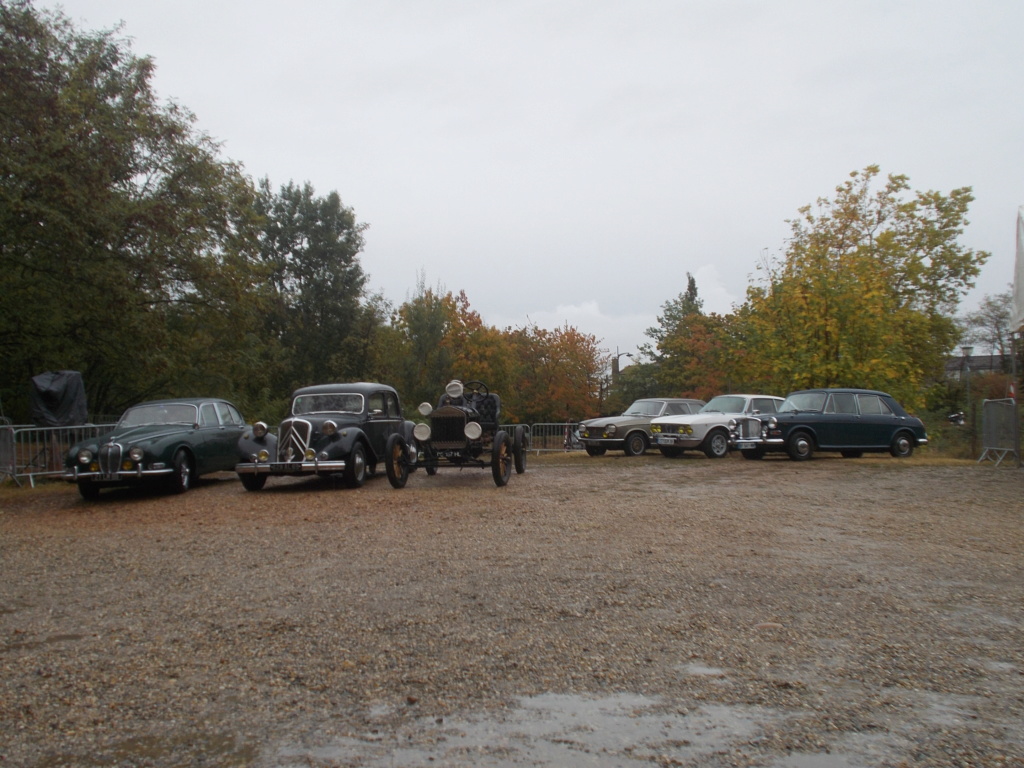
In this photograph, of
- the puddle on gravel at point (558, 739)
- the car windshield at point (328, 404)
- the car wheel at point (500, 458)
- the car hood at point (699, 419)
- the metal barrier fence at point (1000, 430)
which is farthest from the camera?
the car hood at point (699, 419)

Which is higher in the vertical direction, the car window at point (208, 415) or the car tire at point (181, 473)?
the car window at point (208, 415)

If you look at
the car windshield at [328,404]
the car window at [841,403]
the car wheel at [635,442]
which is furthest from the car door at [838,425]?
the car windshield at [328,404]

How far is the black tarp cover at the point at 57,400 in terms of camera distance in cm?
1583

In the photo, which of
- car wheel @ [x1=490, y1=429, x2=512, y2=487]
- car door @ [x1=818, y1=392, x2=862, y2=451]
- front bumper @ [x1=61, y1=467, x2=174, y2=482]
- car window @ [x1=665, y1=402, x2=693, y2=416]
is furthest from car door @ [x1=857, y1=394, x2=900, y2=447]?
front bumper @ [x1=61, y1=467, x2=174, y2=482]

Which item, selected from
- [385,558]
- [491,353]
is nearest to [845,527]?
[385,558]

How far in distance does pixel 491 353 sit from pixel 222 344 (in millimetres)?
18792

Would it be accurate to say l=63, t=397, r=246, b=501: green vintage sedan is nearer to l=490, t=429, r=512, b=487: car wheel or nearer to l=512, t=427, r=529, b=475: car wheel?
l=490, t=429, r=512, b=487: car wheel

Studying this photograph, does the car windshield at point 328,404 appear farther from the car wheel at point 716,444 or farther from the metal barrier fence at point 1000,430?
the metal barrier fence at point 1000,430

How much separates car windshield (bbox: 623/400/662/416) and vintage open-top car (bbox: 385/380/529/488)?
8.09 meters

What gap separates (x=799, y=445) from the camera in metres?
20.2

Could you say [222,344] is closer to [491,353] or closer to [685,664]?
[491,353]

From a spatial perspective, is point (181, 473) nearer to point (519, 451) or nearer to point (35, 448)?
point (35, 448)

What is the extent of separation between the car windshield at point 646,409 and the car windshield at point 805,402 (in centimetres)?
308

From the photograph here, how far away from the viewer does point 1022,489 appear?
13.3 meters
